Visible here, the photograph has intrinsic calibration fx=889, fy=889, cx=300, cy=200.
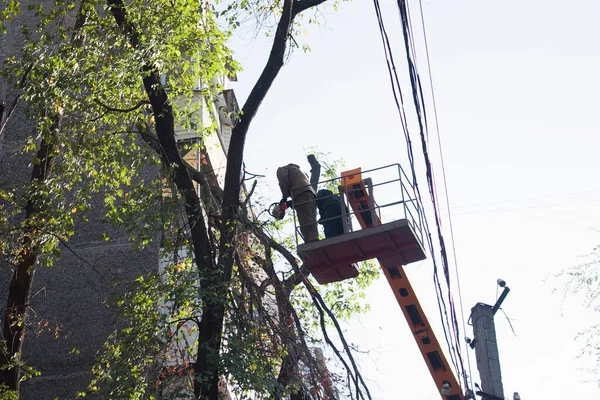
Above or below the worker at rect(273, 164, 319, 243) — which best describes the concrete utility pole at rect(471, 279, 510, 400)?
below

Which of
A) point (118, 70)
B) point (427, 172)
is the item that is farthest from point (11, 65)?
point (427, 172)

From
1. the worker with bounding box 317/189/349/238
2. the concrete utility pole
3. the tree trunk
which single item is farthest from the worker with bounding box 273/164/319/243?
the tree trunk

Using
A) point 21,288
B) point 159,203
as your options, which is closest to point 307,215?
point 159,203

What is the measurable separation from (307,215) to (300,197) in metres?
0.31

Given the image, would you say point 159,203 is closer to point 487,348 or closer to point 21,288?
point 21,288

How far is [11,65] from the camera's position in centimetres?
1140

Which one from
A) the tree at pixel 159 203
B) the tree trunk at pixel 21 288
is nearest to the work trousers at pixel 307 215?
the tree at pixel 159 203

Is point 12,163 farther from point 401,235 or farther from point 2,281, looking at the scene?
point 401,235

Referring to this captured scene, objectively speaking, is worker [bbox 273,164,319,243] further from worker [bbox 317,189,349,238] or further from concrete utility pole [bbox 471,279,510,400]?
concrete utility pole [bbox 471,279,510,400]

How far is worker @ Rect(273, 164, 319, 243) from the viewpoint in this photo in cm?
1184

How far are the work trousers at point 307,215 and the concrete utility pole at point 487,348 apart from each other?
7.66 ft

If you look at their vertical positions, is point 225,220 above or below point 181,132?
below

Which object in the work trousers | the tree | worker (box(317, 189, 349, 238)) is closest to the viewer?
the tree

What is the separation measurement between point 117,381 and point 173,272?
156 centimetres
